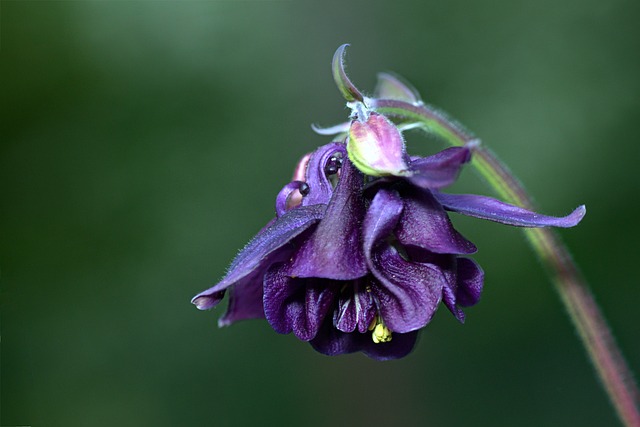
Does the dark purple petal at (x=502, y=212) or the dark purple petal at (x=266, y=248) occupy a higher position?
the dark purple petal at (x=266, y=248)

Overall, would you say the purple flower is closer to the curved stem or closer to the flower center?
the flower center

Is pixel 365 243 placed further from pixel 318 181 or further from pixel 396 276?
pixel 318 181

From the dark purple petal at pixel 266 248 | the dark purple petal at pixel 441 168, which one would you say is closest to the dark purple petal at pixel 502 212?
the dark purple petal at pixel 441 168

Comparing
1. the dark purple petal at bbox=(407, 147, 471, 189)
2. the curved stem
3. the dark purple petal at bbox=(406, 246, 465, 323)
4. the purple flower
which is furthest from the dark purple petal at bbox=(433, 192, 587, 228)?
the curved stem

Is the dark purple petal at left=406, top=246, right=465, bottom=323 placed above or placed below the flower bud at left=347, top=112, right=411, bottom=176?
below

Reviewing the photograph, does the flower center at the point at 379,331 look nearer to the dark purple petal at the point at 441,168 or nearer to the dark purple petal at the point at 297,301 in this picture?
the dark purple petal at the point at 297,301

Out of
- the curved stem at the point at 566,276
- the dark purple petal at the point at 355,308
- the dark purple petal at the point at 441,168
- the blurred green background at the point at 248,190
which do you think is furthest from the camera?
the blurred green background at the point at 248,190

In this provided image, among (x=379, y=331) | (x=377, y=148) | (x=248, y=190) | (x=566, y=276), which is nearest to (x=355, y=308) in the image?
(x=379, y=331)

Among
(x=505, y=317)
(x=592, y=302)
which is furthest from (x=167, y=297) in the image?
(x=592, y=302)
